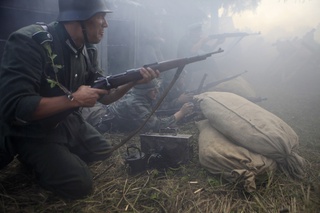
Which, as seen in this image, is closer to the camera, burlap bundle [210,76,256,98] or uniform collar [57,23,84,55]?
uniform collar [57,23,84,55]

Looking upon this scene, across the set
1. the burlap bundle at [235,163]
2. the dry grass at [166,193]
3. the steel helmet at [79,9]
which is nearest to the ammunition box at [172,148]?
the dry grass at [166,193]

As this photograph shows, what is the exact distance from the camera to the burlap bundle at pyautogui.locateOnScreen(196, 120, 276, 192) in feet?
8.25

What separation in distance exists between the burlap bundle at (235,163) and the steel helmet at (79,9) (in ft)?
6.30

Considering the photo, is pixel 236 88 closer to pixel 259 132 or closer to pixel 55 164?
pixel 259 132

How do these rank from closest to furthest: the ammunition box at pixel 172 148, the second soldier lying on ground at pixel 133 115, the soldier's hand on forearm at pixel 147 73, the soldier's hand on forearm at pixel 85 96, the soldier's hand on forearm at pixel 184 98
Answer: the soldier's hand on forearm at pixel 85 96 < the soldier's hand on forearm at pixel 147 73 < the ammunition box at pixel 172 148 < the second soldier lying on ground at pixel 133 115 < the soldier's hand on forearm at pixel 184 98

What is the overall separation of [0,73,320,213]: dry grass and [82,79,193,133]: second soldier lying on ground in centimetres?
114

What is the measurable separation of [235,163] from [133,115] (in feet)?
6.70

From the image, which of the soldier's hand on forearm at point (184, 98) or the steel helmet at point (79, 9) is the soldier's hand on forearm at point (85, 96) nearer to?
the steel helmet at point (79, 9)

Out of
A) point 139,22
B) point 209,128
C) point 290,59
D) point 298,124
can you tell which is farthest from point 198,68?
point 209,128

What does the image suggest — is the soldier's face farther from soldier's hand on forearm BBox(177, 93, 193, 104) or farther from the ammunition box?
soldier's hand on forearm BBox(177, 93, 193, 104)

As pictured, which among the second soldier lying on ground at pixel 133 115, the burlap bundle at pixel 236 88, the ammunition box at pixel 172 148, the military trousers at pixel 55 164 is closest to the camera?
the military trousers at pixel 55 164

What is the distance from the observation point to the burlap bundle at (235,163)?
2514 millimetres

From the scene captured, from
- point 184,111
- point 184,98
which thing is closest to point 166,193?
point 184,111

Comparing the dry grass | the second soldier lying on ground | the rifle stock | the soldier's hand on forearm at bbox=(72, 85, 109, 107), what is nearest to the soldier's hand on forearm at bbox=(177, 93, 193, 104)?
the second soldier lying on ground
